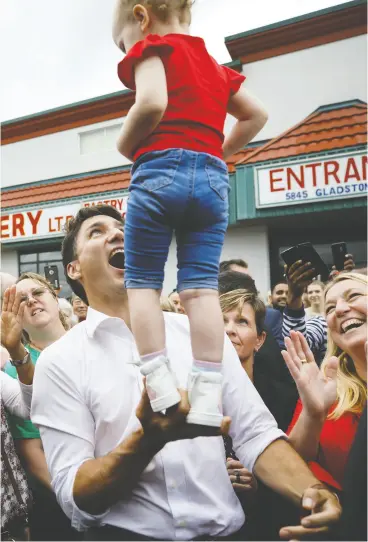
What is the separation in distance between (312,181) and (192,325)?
5.04 m

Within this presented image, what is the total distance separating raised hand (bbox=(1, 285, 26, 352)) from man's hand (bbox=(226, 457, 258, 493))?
2.93 feet

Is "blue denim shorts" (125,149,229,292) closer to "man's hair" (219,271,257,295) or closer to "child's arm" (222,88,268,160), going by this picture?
"child's arm" (222,88,268,160)

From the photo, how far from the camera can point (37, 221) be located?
762 centimetres

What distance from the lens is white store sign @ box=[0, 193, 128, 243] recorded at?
24.1 feet

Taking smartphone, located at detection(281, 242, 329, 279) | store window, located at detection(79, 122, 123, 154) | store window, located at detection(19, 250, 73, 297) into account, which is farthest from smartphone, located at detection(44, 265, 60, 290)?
store window, located at detection(19, 250, 73, 297)

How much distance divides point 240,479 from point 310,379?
494 mm

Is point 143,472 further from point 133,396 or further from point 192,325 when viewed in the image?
point 192,325

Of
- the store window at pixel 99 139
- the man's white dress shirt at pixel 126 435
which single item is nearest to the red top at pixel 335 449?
the man's white dress shirt at pixel 126 435

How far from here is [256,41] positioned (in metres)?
6.71

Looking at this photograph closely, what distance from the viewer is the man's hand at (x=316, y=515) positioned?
1076mm

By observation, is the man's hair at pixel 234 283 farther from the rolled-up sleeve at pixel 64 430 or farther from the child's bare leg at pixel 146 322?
the child's bare leg at pixel 146 322

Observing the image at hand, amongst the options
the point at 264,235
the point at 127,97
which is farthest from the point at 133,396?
the point at 127,97

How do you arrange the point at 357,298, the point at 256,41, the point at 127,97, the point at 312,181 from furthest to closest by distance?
the point at 127,97 < the point at 256,41 < the point at 312,181 < the point at 357,298

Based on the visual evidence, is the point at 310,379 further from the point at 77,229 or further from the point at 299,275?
the point at 77,229
